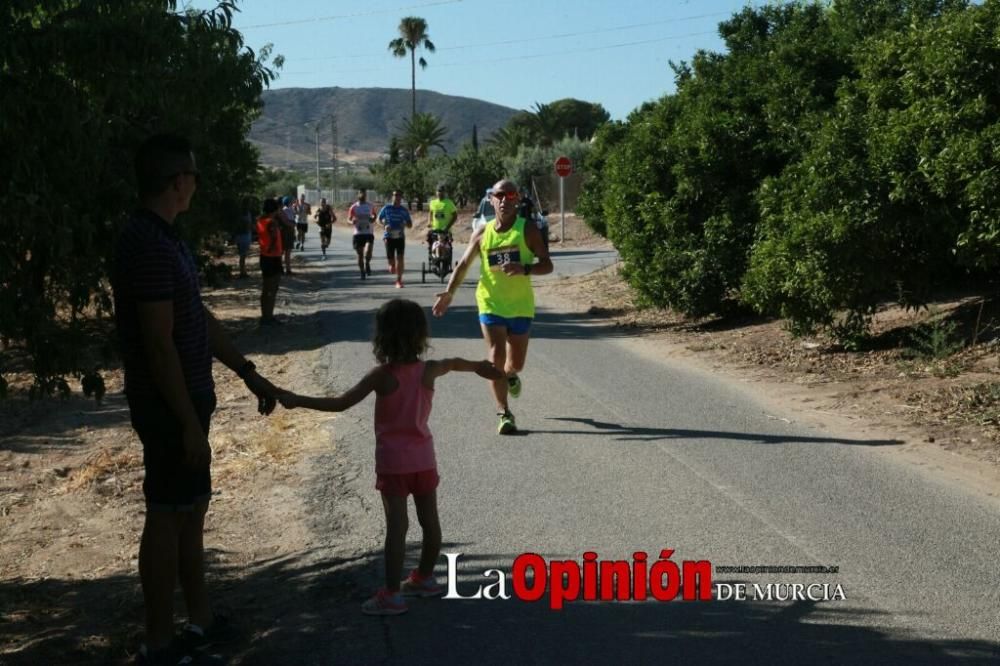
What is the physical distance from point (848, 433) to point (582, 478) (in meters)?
2.62

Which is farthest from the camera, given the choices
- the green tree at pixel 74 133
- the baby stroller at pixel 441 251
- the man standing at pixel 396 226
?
the baby stroller at pixel 441 251

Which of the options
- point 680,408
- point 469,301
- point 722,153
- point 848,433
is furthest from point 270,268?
point 848,433

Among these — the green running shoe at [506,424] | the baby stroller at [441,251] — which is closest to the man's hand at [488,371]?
the green running shoe at [506,424]

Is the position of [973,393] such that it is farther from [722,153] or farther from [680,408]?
[722,153]

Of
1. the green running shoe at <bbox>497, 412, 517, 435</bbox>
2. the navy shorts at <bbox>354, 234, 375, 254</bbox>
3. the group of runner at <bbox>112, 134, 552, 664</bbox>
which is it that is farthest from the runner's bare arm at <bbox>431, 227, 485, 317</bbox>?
the navy shorts at <bbox>354, 234, 375, 254</bbox>

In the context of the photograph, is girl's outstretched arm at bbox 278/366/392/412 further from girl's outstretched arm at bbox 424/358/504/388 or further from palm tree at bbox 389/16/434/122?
palm tree at bbox 389/16/434/122

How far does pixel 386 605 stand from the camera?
222 inches

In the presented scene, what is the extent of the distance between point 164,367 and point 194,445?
324 millimetres

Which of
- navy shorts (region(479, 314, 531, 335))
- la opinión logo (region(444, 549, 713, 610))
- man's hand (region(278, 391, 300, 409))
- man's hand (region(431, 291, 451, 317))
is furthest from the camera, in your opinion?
navy shorts (region(479, 314, 531, 335))

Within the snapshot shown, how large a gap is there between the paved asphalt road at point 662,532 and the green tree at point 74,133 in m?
1.81

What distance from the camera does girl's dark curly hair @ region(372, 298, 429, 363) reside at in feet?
18.4

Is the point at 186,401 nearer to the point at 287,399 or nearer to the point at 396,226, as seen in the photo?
the point at 287,399

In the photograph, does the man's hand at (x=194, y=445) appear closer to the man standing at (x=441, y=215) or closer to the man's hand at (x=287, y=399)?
the man's hand at (x=287, y=399)

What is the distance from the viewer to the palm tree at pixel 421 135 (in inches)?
4021
